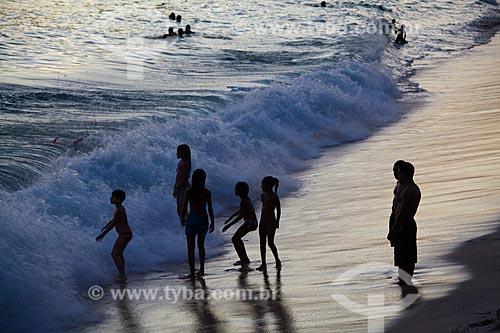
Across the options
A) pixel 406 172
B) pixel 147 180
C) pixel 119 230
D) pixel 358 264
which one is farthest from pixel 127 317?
pixel 147 180

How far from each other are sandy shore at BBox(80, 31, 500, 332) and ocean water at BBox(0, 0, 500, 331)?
0.77 meters

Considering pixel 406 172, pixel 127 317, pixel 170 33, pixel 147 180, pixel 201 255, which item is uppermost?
pixel 170 33

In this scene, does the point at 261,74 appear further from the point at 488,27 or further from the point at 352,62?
Answer: the point at 488,27

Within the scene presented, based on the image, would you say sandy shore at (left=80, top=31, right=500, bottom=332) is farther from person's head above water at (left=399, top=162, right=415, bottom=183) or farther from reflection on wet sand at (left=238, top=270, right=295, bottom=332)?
person's head above water at (left=399, top=162, right=415, bottom=183)

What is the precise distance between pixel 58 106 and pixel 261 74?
8148 millimetres

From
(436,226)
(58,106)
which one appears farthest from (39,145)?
(436,226)

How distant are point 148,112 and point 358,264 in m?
11.1

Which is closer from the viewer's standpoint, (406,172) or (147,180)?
(406,172)

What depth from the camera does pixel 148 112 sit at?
20312 mm

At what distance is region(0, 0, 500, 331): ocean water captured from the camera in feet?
35.8

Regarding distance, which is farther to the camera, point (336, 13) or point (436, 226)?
point (336, 13)

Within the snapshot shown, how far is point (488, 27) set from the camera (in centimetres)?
4456

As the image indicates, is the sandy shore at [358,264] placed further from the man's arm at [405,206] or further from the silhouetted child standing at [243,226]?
the man's arm at [405,206]

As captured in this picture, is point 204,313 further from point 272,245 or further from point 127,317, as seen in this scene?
point 272,245
